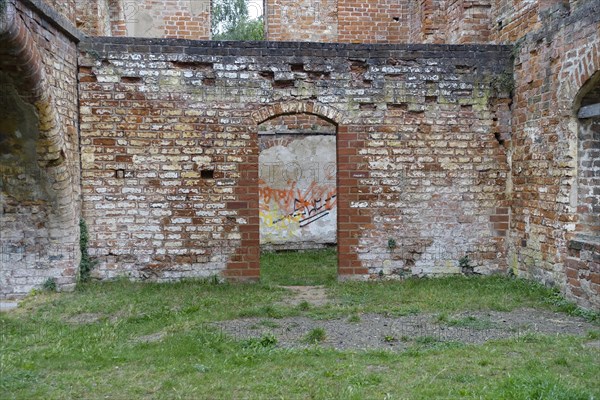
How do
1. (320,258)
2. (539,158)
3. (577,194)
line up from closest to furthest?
(577,194), (539,158), (320,258)

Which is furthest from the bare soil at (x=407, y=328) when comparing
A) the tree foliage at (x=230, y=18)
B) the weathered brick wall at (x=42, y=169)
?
the tree foliage at (x=230, y=18)

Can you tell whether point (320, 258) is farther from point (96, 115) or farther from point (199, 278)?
point (96, 115)

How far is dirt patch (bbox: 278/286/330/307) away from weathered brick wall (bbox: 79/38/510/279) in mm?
595

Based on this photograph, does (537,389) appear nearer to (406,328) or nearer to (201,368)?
(406,328)

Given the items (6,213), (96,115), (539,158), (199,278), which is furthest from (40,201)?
(539,158)

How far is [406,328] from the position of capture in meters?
6.15

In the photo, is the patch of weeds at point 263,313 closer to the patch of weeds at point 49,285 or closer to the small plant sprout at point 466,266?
the patch of weeds at point 49,285

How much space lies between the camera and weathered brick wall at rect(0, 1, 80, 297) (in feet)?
22.3

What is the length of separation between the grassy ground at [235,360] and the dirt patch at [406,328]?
211mm

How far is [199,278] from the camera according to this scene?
841 cm

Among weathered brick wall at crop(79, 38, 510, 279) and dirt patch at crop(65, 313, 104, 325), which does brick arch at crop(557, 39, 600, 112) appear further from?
dirt patch at crop(65, 313, 104, 325)

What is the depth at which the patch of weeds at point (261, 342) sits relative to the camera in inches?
213

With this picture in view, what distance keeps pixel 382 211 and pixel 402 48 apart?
247cm

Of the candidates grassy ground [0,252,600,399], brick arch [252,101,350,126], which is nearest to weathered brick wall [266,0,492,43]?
brick arch [252,101,350,126]
